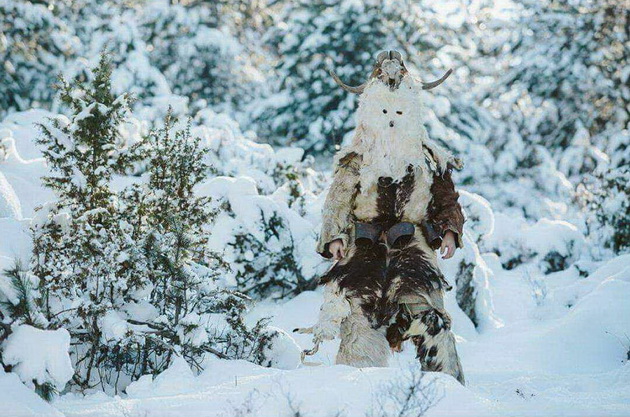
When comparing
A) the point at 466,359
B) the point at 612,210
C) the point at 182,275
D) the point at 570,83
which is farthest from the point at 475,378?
the point at 570,83

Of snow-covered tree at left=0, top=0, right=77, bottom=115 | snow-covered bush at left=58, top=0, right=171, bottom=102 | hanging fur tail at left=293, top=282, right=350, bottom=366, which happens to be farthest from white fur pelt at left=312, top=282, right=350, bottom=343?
snow-covered tree at left=0, top=0, right=77, bottom=115

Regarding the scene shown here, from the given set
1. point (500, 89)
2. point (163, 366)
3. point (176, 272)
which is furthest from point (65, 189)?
point (500, 89)

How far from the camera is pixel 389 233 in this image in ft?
14.8

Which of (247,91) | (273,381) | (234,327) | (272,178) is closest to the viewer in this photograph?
(273,381)

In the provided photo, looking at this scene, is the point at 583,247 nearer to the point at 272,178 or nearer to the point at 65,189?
the point at 272,178

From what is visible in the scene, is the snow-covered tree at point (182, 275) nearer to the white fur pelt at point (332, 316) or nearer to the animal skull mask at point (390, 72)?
the white fur pelt at point (332, 316)

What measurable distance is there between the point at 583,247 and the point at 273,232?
4.58 metres

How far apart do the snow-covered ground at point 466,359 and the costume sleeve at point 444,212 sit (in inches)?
31.8

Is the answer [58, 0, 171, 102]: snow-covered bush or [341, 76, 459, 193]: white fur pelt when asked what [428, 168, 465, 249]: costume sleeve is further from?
[58, 0, 171, 102]: snow-covered bush

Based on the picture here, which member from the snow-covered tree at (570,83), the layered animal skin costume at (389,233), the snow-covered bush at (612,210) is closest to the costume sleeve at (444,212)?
the layered animal skin costume at (389,233)

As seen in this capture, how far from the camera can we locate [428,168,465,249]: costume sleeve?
4551mm

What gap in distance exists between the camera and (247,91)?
64.1ft

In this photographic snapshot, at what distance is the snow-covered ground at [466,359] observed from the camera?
11.1ft

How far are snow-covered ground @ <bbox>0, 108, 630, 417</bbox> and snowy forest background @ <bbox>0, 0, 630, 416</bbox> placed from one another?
0.02 metres
